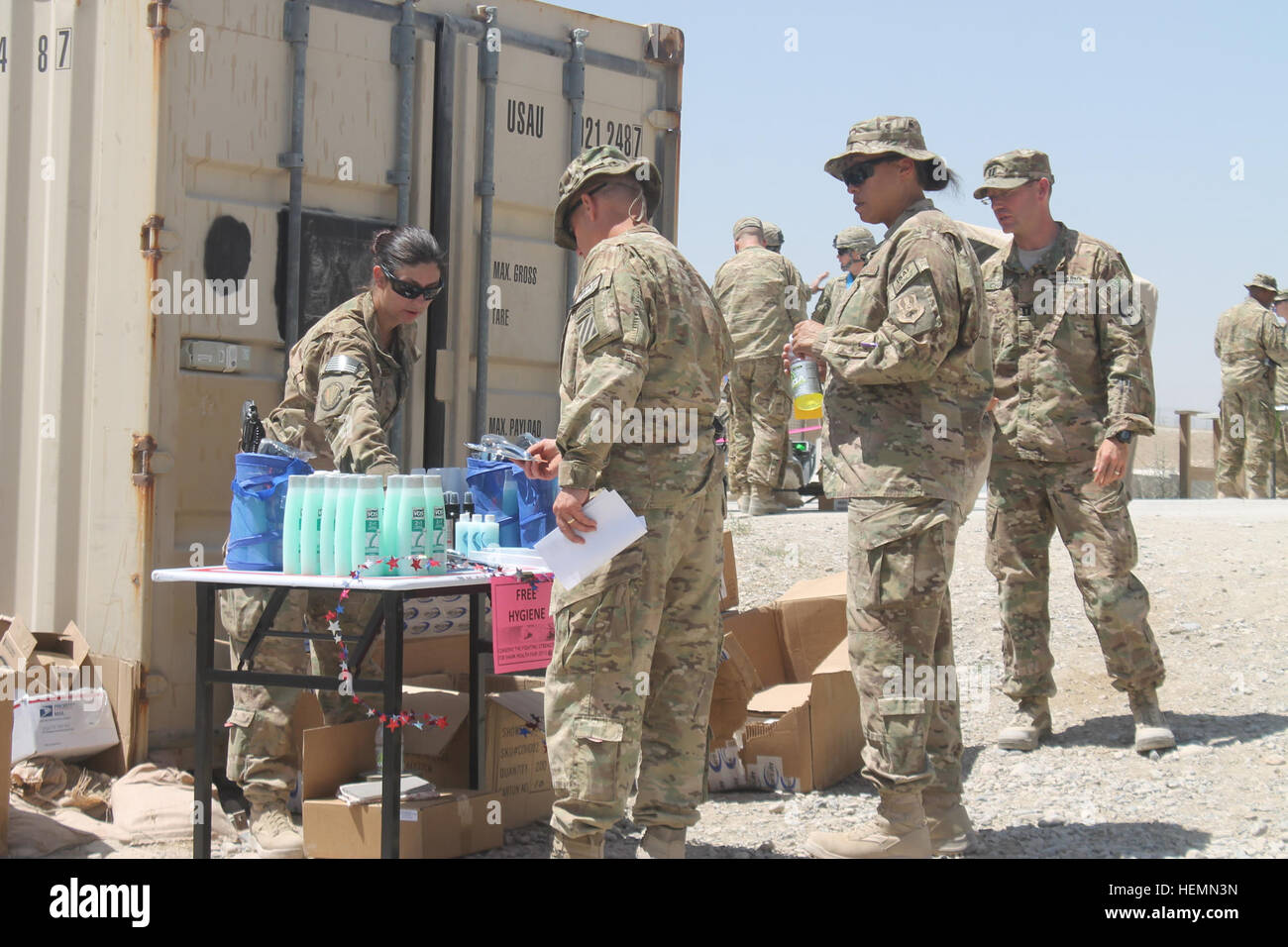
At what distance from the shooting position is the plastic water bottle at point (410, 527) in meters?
3.88

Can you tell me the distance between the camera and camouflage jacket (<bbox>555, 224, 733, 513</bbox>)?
351 cm

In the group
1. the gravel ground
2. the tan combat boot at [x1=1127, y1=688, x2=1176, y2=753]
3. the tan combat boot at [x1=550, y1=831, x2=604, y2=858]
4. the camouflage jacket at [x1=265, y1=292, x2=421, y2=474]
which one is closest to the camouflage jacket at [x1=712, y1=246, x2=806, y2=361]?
the gravel ground

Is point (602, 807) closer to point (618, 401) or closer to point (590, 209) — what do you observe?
point (618, 401)

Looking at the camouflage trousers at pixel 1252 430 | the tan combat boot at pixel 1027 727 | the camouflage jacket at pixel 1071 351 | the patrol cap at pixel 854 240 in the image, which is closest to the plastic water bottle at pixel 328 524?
the camouflage jacket at pixel 1071 351

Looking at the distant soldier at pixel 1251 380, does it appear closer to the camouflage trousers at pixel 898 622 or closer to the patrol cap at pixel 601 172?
the camouflage trousers at pixel 898 622

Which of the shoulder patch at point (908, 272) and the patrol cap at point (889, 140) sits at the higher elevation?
the patrol cap at point (889, 140)

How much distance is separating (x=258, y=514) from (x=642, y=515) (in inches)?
51.8

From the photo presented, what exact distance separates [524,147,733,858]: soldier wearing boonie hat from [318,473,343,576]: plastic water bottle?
621 mm

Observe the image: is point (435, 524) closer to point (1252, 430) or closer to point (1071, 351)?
point (1071, 351)

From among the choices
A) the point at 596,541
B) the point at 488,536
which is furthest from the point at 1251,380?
the point at 596,541

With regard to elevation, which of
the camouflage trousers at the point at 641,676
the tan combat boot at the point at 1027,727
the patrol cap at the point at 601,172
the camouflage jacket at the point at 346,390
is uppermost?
the patrol cap at the point at 601,172

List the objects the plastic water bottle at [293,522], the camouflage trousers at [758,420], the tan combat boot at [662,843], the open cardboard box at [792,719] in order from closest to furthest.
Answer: the tan combat boot at [662,843], the plastic water bottle at [293,522], the open cardboard box at [792,719], the camouflage trousers at [758,420]
